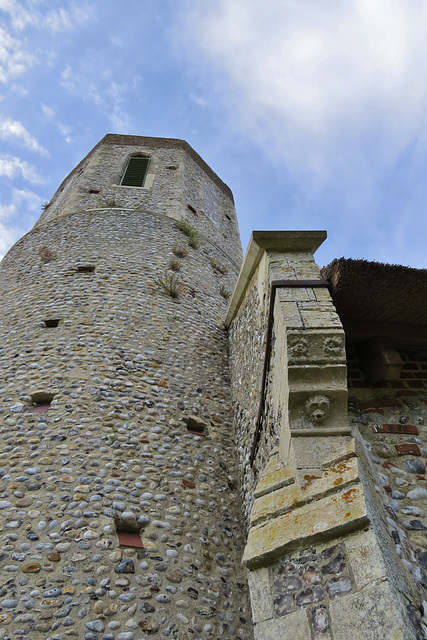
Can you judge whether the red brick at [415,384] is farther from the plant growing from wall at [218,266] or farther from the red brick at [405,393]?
the plant growing from wall at [218,266]

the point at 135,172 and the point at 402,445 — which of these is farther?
the point at 135,172

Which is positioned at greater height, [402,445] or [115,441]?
[115,441]

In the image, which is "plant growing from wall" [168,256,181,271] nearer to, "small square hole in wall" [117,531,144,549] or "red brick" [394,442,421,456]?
"small square hole in wall" [117,531,144,549]

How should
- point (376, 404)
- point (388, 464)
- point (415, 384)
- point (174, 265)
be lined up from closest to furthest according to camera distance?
point (388, 464) → point (376, 404) → point (415, 384) → point (174, 265)

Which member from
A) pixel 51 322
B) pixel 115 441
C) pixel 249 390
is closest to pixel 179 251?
pixel 51 322

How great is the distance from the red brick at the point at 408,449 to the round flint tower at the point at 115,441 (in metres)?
1.80

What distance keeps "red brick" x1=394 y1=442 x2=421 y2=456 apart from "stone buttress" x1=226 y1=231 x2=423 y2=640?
0.41 m

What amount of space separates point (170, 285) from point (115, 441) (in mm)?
3037

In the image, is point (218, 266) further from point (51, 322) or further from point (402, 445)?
point (402, 445)

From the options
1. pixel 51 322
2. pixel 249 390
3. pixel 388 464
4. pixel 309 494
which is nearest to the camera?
pixel 309 494

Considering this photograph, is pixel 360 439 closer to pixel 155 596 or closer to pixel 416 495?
pixel 416 495

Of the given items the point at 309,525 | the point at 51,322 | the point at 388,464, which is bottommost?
the point at 309,525

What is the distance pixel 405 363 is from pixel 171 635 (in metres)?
2.66

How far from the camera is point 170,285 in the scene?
21.9ft
